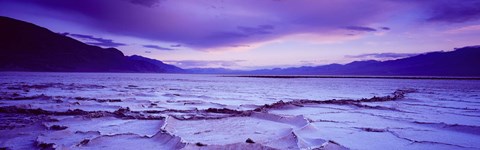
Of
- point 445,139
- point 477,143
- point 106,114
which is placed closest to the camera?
point 477,143

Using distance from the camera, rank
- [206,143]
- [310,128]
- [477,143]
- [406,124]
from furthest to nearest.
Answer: [406,124], [310,128], [477,143], [206,143]

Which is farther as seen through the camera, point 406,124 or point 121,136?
point 406,124

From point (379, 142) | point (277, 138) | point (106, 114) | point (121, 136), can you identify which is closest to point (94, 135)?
point (121, 136)

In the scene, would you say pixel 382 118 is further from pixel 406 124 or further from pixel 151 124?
pixel 151 124

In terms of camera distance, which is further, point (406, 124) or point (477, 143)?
point (406, 124)

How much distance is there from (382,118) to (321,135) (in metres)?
2.74

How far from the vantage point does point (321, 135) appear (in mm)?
4777

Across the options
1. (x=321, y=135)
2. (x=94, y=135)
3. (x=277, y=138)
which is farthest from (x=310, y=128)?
(x=94, y=135)

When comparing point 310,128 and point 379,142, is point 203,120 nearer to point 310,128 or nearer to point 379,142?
point 310,128

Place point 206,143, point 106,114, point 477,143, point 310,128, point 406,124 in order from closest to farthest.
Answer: point 206,143 < point 477,143 < point 310,128 < point 406,124 < point 106,114

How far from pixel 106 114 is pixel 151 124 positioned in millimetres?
1669

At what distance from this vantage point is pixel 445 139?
4.63 meters

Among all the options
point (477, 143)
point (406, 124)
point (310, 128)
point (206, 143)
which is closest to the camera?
point (206, 143)

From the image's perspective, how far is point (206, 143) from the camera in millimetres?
4035
